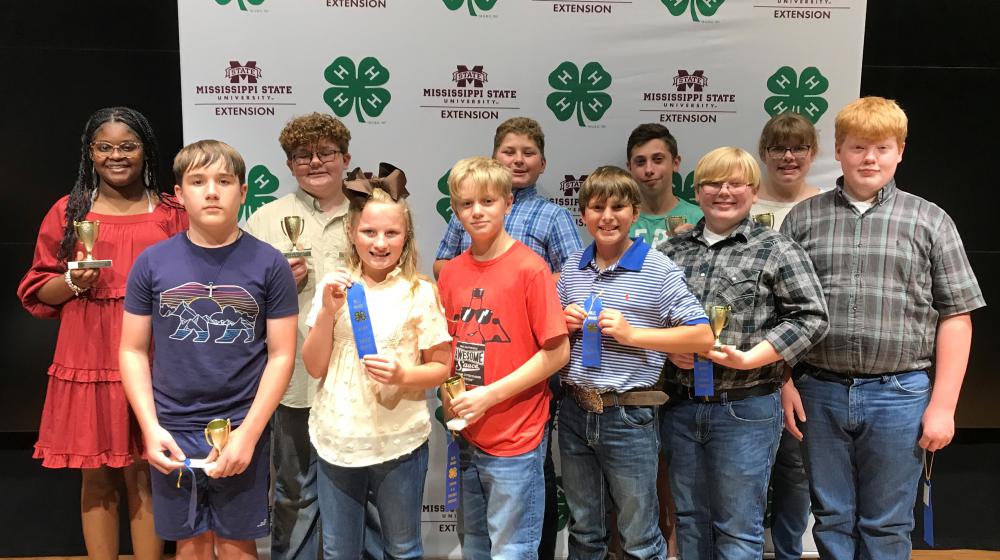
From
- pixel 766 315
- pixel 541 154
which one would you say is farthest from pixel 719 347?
pixel 541 154

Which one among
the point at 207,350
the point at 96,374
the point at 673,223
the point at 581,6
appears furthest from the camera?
the point at 581,6

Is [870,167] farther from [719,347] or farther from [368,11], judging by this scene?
[368,11]

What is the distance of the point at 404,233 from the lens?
8.43ft

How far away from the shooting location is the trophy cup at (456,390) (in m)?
2.46

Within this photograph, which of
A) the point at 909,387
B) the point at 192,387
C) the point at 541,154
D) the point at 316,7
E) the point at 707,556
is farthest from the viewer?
the point at 316,7

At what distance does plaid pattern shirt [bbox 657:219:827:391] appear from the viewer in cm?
261

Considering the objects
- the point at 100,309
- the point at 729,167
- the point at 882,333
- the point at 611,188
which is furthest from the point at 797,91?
the point at 100,309

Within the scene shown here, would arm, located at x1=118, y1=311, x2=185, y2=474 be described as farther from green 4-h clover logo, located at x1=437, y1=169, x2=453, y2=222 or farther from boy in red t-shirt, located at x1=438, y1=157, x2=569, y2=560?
green 4-h clover logo, located at x1=437, y1=169, x2=453, y2=222

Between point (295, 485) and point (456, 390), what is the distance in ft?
4.51

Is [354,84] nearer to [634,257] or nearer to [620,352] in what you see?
[634,257]

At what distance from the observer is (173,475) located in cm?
251

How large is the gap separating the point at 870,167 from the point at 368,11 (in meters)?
2.80

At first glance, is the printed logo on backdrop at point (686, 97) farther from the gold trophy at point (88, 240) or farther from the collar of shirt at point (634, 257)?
the gold trophy at point (88, 240)

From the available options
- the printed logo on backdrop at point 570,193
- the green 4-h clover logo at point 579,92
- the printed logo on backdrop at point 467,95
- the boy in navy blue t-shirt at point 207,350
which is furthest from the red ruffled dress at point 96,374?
the green 4-h clover logo at point 579,92
